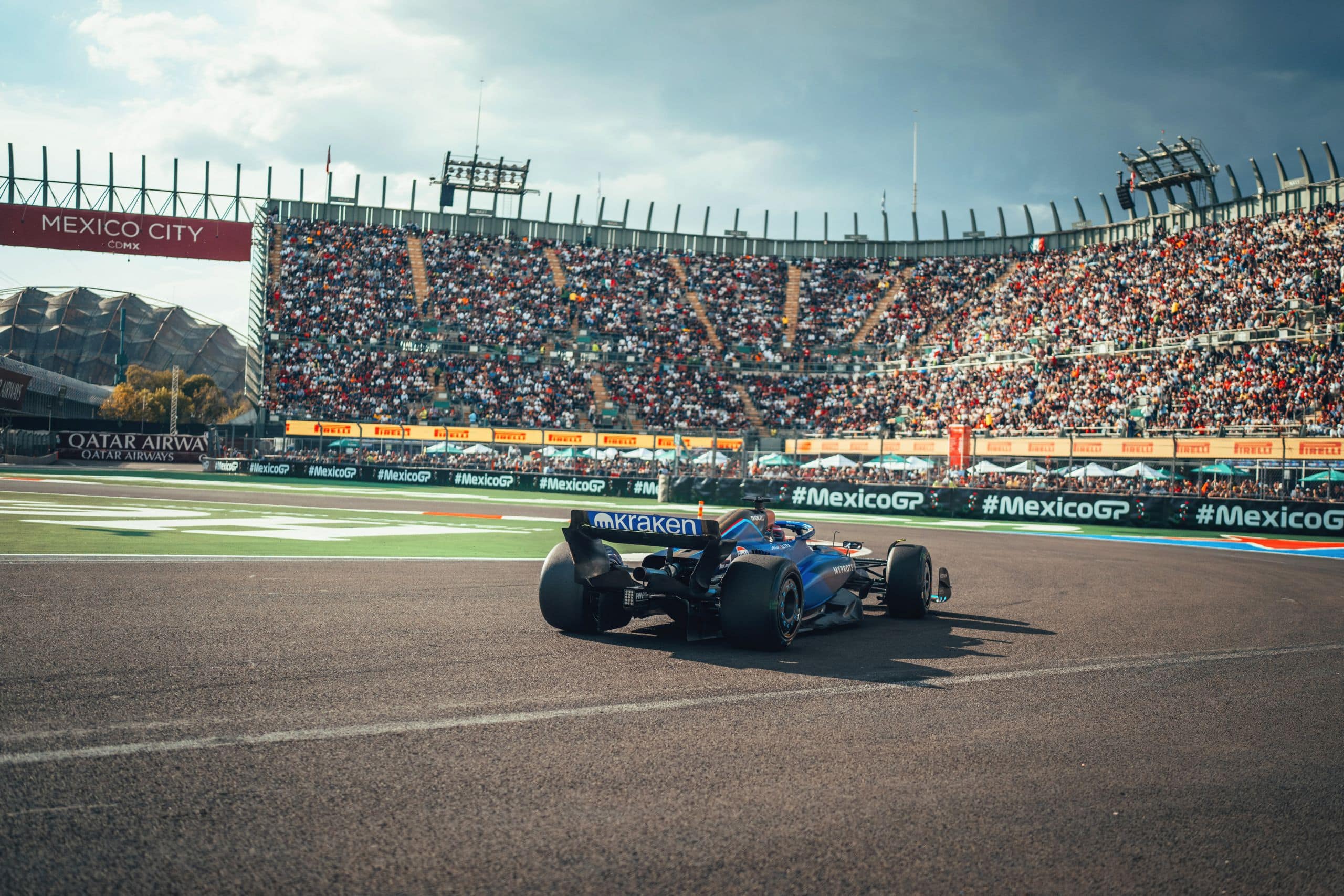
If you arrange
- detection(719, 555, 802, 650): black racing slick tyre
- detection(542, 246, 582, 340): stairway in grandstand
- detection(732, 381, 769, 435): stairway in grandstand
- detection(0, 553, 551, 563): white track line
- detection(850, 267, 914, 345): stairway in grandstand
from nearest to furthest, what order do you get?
1. detection(719, 555, 802, 650): black racing slick tyre
2. detection(0, 553, 551, 563): white track line
3. detection(732, 381, 769, 435): stairway in grandstand
4. detection(542, 246, 582, 340): stairway in grandstand
5. detection(850, 267, 914, 345): stairway in grandstand

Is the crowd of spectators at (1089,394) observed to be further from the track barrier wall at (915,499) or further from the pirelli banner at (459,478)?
the pirelli banner at (459,478)

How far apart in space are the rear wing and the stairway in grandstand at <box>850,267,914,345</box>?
5087cm

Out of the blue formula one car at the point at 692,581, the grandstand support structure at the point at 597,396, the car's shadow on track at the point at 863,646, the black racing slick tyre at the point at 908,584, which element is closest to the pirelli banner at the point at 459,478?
the grandstand support structure at the point at 597,396

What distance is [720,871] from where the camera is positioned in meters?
3.15

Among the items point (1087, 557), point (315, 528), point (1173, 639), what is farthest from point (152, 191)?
point (1173, 639)

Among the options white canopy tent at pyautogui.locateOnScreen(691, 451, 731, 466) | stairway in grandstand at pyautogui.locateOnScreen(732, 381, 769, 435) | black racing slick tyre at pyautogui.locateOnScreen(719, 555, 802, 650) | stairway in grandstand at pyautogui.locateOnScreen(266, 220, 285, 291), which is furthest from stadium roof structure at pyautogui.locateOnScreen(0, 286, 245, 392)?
black racing slick tyre at pyautogui.locateOnScreen(719, 555, 802, 650)

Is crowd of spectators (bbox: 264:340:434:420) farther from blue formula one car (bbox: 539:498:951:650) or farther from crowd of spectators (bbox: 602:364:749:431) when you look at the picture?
blue formula one car (bbox: 539:498:951:650)

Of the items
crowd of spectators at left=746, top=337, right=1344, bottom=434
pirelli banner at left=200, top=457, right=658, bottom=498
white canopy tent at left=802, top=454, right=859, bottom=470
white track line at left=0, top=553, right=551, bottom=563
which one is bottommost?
pirelli banner at left=200, top=457, right=658, bottom=498

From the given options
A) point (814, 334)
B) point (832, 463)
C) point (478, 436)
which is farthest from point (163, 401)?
point (832, 463)

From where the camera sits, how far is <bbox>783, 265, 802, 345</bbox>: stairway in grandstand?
58781mm

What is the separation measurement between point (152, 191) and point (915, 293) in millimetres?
45722

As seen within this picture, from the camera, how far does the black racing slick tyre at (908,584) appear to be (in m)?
9.45

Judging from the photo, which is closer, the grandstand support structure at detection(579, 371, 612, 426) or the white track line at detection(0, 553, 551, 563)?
the white track line at detection(0, 553, 551, 563)

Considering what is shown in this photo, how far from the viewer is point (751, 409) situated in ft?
176
